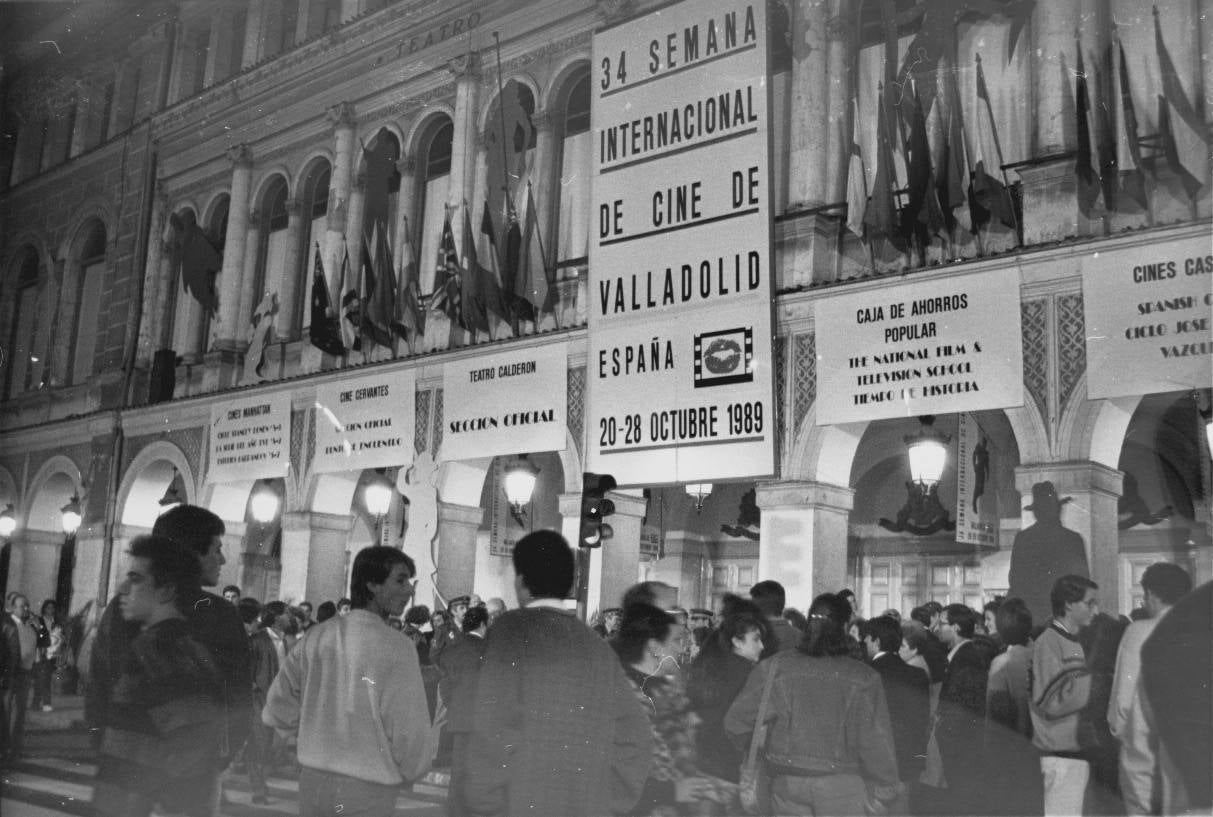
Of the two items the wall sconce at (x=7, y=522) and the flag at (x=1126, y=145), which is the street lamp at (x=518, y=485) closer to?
the flag at (x=1126, y=145)

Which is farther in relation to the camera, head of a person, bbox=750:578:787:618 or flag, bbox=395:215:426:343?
flag, bbox=395:215:426:343

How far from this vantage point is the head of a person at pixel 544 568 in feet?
12.7

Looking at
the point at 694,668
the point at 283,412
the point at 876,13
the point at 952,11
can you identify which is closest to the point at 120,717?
the point at 694,668

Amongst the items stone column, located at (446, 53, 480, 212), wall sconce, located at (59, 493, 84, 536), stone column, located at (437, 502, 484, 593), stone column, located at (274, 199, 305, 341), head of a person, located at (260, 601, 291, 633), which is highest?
stone column, located at (446, 53, 480, 212)

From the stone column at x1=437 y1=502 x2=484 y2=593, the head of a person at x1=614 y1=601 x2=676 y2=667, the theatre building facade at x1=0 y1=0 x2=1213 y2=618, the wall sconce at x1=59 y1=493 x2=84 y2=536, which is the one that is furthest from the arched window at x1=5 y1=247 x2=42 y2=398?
the head of a person at x1=614 y1=601 x2=676 y2=667

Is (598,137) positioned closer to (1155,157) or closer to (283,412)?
(1155,157)

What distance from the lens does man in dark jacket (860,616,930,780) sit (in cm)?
668

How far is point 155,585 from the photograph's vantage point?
421cm

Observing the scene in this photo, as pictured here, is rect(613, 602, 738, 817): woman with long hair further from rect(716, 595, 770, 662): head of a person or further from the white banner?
the white banner

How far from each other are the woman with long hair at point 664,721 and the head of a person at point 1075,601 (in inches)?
79.7

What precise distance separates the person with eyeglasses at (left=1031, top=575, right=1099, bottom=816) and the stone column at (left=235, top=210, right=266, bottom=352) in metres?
13.9

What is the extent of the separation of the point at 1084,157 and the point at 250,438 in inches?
423

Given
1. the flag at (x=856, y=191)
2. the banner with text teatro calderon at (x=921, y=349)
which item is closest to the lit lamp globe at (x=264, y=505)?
the banner with text teatro calderon at (x=921, y=349)

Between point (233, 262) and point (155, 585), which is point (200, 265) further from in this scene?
point (155, 585)
